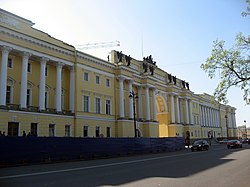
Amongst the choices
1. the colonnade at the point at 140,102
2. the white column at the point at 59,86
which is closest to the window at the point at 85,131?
the white column at the point at 59,86

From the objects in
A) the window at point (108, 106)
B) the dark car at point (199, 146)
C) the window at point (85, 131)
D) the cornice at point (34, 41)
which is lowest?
the dark car at point (199, 146)

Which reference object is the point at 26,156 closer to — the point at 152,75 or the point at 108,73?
the point at 108,73

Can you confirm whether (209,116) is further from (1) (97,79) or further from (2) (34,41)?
(2) (34,41)

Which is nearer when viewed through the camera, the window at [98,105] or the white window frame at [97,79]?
the window at [98,105]

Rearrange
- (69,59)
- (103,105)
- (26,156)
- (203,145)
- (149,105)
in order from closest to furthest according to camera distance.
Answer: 1. (26,156)
2. (203,145)
3. (69,59)
4. (103,105)
5. (149,105)

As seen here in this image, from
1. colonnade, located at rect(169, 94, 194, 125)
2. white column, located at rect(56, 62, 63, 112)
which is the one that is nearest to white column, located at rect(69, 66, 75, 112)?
white column, located at rect(56, 62, 63, 112)

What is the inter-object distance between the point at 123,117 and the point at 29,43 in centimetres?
2090

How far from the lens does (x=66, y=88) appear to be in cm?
4250

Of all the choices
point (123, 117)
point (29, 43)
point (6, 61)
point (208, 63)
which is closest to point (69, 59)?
point (29, 43)

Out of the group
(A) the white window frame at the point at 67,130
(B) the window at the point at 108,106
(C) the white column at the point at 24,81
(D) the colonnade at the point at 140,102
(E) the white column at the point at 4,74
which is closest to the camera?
(E) the white column at the point at 4,74

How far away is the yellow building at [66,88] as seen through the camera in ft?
107

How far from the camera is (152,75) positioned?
60125 millimetres

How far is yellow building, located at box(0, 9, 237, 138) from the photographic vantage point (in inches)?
1283

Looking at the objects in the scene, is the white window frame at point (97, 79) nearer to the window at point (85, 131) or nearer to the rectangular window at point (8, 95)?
the window at point (85, 131)
